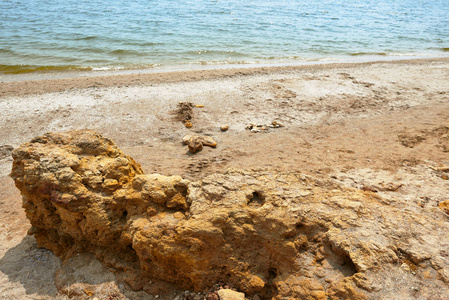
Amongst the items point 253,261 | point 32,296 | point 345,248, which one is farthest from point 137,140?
point 345,248

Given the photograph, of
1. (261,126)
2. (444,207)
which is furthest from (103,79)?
(444,207)

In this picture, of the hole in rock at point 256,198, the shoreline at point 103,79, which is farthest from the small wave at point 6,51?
the hole in rock at point 256,198

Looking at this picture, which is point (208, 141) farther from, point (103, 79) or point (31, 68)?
point (31, 68)

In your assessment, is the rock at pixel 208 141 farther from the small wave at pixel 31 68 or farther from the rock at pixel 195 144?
the small wave at pixel 31 68

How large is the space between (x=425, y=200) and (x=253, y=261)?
7.86 feet

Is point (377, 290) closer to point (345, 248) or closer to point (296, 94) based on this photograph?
point (345, 248)

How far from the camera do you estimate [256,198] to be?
Answer: 298 cm

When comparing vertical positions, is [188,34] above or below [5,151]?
above

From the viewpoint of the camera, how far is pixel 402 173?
4.61 m

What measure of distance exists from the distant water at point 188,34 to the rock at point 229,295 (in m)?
10.1

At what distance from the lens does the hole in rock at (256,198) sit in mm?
2926

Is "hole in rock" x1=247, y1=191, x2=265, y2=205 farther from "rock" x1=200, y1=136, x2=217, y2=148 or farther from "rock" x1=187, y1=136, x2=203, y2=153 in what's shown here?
"rock" x1=200, y1=136, x2=217, y2=148

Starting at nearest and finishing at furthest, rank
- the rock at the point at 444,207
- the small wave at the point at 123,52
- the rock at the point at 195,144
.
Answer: the rock at the point at 444,207 < the rock at the point at 195,144 < the small wave at the point at 123,52

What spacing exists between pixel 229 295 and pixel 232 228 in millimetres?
543
